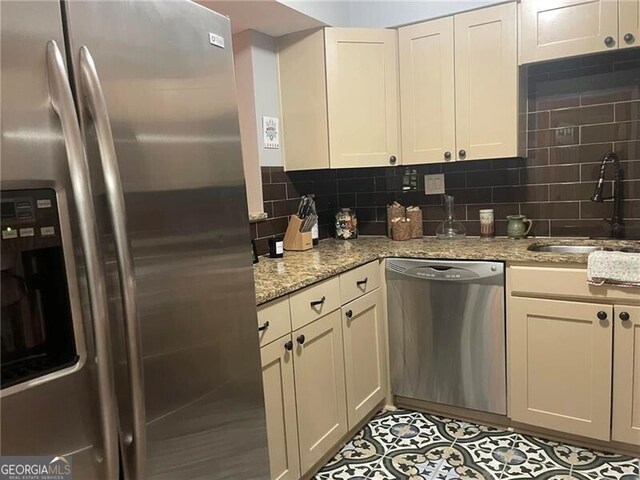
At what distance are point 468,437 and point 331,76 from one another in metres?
2.00

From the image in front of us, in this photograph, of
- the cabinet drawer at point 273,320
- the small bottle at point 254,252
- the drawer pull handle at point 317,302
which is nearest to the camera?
the cabinet drawer at point 273,320

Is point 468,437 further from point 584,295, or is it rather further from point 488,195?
point 488,195

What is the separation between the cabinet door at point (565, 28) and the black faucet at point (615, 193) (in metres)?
0.57

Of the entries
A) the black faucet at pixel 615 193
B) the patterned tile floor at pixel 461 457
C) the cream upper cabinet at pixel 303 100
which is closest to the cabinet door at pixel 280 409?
the patterned tile floor at pixel 461 457

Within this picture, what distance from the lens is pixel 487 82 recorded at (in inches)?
101

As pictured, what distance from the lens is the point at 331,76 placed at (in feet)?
8.86

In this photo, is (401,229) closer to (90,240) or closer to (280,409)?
(280,409)

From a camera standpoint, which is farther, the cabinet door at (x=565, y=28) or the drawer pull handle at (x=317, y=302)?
the cabinet door at (x=565, y=28)

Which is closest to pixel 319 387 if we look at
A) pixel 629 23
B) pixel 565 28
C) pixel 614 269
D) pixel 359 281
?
pixel 359 281

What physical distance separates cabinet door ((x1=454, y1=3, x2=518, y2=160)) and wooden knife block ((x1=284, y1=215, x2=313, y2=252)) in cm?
96

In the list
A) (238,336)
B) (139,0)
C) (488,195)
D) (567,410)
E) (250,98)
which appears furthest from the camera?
(488,195)

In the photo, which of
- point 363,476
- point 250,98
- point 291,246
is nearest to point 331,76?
point 250,98

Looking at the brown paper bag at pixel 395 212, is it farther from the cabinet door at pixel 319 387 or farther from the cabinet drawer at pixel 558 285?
the cabinet door at pixel 319 387

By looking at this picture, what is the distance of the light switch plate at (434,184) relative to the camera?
3.02 m
